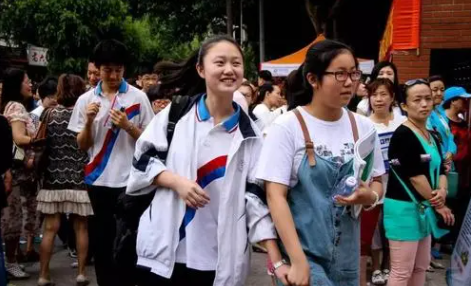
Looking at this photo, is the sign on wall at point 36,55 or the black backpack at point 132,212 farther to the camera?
the sign on wall at point 36,55

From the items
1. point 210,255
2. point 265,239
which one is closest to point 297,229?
point 265,239

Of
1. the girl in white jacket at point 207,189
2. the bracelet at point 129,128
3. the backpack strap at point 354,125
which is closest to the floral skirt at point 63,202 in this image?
→ the bracelet at point 129,128

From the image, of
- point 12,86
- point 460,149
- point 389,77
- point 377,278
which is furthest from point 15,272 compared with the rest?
point 460,149

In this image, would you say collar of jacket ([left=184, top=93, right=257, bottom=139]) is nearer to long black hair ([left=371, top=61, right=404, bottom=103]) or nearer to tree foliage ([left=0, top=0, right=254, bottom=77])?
Result: long black hair ([left=371, top=61, right=404, bottom=103])

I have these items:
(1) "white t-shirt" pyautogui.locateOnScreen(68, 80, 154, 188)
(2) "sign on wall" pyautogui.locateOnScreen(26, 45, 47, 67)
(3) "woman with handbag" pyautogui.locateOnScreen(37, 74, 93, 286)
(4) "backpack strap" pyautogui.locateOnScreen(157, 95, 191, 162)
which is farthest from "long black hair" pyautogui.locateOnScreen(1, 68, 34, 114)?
(2) "sign on wall" pyautogui.locateOnScreen(26, 45, 47, 67)

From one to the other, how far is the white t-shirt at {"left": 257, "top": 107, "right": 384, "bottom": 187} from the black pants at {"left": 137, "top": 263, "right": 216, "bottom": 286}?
0.59 metres

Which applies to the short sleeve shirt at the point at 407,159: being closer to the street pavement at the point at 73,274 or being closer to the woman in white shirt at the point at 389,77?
the woman in white shirt at the point at 389,77

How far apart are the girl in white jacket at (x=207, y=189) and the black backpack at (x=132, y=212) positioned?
0.03m

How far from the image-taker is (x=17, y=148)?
5922 mm

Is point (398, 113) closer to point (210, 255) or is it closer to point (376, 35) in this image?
point (210, 255)

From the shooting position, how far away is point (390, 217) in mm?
4516

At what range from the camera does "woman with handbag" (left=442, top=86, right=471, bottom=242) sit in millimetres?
6973

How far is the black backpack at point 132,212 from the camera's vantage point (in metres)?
3.11

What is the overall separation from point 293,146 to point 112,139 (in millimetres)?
2168
